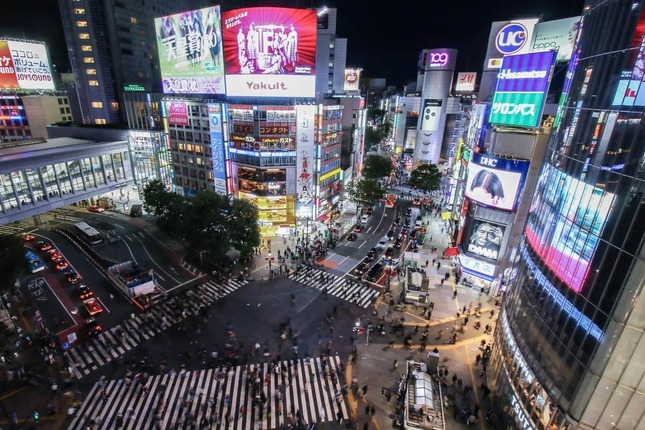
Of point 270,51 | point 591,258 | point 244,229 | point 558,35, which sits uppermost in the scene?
point 558,35

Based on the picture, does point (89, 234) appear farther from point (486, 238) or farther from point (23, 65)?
point (23, 65)

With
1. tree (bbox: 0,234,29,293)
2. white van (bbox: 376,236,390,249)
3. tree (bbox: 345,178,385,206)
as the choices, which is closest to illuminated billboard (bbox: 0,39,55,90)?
tree (bbox: 0,234,29,293)

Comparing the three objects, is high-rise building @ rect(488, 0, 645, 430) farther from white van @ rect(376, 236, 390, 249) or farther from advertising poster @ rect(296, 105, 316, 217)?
advertising poster @ rect(296, 105, 316, 217)

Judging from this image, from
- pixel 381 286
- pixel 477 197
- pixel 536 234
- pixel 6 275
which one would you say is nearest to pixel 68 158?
pixel 6 275

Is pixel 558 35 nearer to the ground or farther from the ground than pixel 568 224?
farther from the ground

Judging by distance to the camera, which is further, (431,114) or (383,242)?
(431,114)

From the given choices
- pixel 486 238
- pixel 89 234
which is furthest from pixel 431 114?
pixel 89 234

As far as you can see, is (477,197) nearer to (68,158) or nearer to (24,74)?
(68,158)
